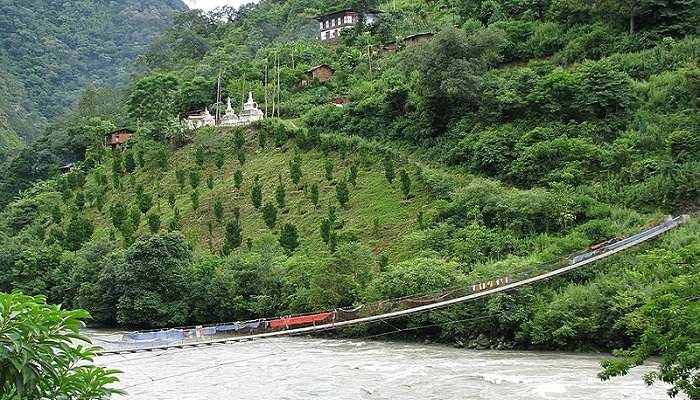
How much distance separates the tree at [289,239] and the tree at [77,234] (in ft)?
38.9

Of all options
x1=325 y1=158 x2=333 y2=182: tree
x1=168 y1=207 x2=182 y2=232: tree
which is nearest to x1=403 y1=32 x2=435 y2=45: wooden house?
x1=325 y1=158 x2=333 y2=182: tree

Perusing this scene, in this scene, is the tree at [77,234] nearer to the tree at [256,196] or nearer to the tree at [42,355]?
the tree at [256,196]

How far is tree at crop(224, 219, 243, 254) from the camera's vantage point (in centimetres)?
3497

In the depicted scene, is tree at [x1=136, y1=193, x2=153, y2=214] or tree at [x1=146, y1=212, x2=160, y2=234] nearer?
tree at [x1=146, y1=212, x2=160, y2=234]

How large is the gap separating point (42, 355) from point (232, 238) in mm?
29359

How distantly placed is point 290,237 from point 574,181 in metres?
11.9

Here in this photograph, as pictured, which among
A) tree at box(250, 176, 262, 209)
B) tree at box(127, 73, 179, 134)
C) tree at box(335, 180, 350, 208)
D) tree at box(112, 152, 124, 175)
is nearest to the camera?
tree at box(335, 180, 350, 208)

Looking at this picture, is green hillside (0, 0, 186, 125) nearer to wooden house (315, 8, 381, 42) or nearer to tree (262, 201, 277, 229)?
wooden house (315, 8, 381, 42)

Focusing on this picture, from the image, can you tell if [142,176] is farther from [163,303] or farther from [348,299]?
[348,299]

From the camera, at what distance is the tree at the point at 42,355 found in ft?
18.5

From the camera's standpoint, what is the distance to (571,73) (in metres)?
35.2

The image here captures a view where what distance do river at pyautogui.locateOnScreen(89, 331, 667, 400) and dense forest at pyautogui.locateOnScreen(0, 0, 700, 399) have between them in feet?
6.61

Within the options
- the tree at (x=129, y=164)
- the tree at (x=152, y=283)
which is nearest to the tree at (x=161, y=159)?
the tree at (x=129, y=164)

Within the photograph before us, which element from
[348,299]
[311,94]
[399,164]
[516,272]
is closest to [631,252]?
[516,272]
